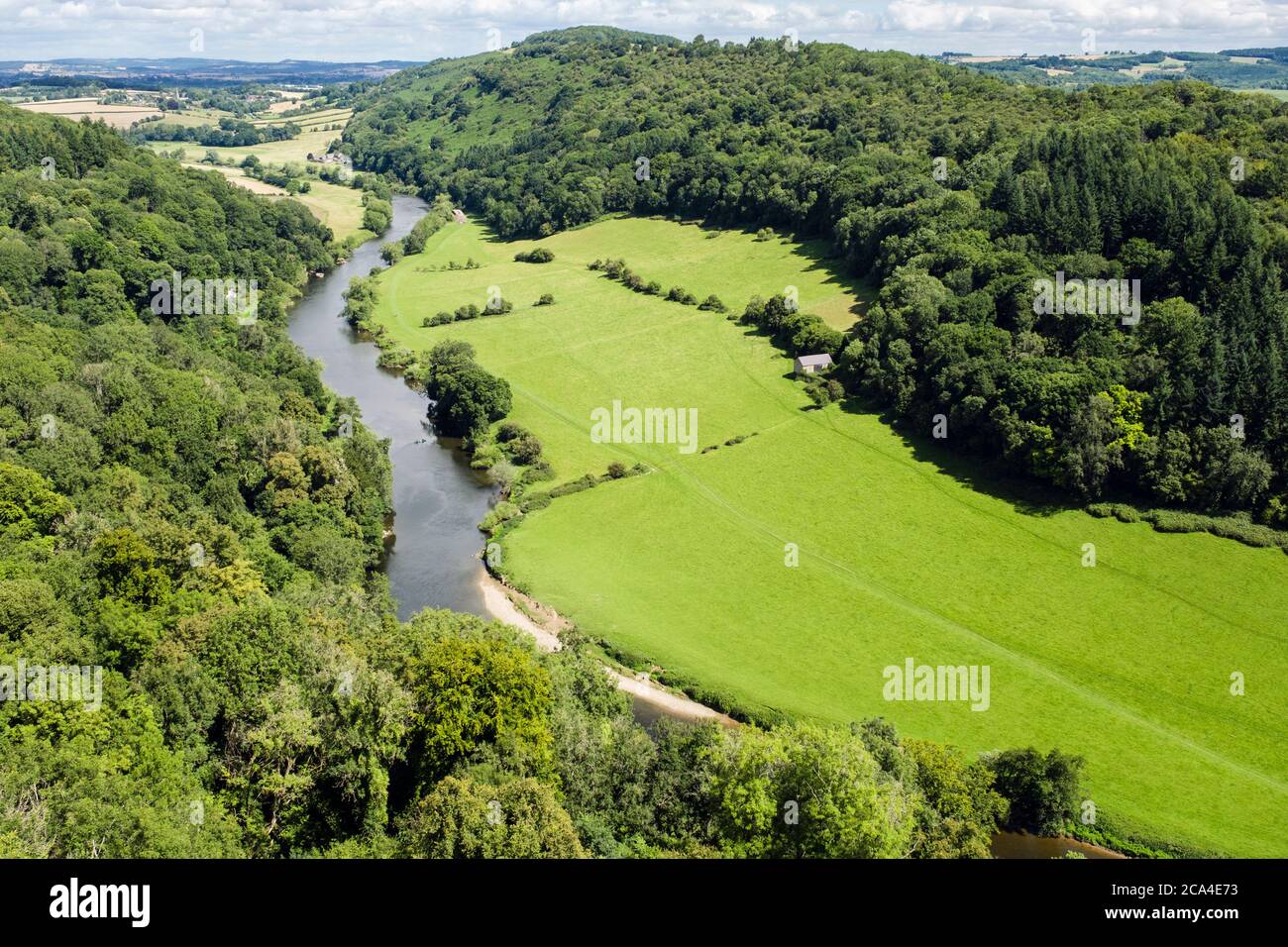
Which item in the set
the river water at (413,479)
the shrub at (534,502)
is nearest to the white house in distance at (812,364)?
the shrub at (534,502)

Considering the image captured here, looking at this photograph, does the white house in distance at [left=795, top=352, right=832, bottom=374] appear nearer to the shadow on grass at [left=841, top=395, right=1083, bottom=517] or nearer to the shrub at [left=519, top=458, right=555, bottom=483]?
the shadow on grass at [left=841, top=395, right=1083, bottom=517]

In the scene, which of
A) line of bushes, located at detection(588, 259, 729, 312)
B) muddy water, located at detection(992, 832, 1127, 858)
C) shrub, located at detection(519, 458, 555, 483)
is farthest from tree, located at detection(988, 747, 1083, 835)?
line of bushes, located at detection(588, 259, 729, 312)

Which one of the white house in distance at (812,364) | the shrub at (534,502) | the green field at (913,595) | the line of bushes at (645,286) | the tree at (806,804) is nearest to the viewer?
the tree at (806,804)

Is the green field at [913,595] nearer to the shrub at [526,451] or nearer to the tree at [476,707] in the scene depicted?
the shrub at [526,451]

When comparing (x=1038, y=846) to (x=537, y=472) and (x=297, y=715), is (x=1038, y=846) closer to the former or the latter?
(x=297, y=715)

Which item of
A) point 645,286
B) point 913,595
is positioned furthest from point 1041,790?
point 645,286

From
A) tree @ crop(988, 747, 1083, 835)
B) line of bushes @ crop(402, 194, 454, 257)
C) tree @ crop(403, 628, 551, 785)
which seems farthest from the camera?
line of bushes @ crop(402, 194, 454, 257)
